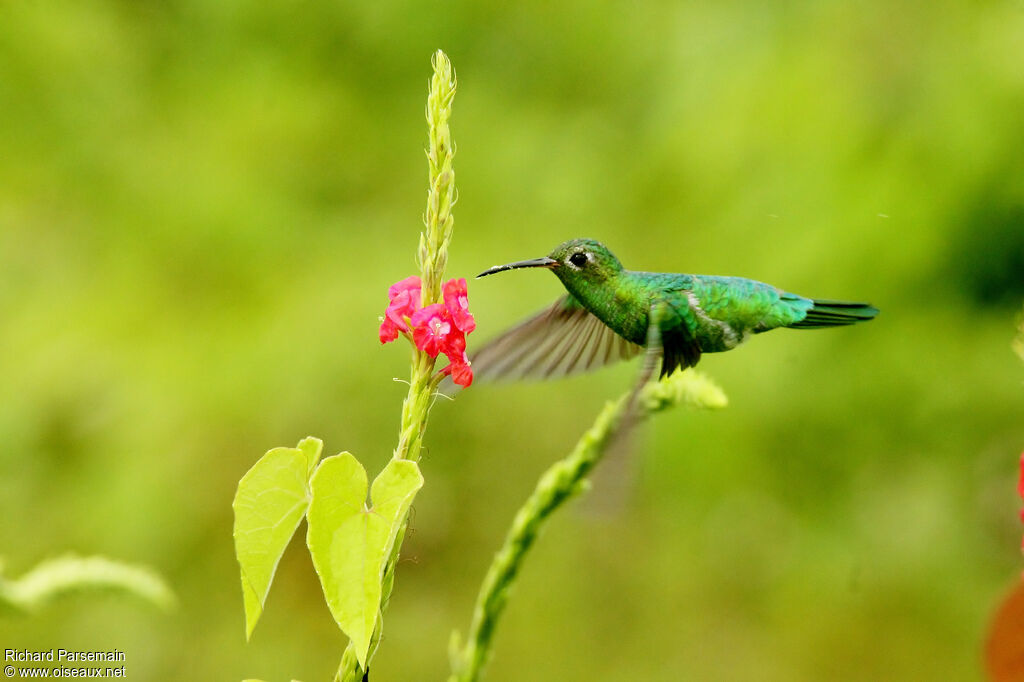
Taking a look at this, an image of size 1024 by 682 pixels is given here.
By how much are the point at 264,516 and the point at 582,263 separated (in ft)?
3.28

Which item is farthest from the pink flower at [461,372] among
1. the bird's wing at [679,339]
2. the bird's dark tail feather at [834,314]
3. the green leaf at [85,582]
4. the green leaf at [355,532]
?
the bird's dark tail feather at [834,314]

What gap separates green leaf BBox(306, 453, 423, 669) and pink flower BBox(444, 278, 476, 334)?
24 centimetres

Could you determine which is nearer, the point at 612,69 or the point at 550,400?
the point at 550,400

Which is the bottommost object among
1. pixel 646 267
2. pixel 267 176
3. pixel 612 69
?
pixel 646 267

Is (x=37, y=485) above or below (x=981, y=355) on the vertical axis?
above

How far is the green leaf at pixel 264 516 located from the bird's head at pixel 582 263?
885 millimetres

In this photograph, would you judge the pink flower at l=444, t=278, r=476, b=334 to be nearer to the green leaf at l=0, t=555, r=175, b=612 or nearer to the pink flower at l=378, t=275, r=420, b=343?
the pink flower at l=378, t=275, r=420, b=343

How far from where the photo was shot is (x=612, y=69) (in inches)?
172

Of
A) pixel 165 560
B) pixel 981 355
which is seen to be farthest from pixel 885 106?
pixel 165 560

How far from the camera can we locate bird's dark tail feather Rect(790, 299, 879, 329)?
1.97 metres

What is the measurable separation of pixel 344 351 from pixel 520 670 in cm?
135

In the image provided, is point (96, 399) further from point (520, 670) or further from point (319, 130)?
point (520, 670)

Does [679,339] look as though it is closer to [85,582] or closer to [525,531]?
[525,531]

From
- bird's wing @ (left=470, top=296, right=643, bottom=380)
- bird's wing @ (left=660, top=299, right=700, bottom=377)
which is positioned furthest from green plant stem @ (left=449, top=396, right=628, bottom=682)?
bird's wing @ (left=660, top=299, right=700, bottom=377)
